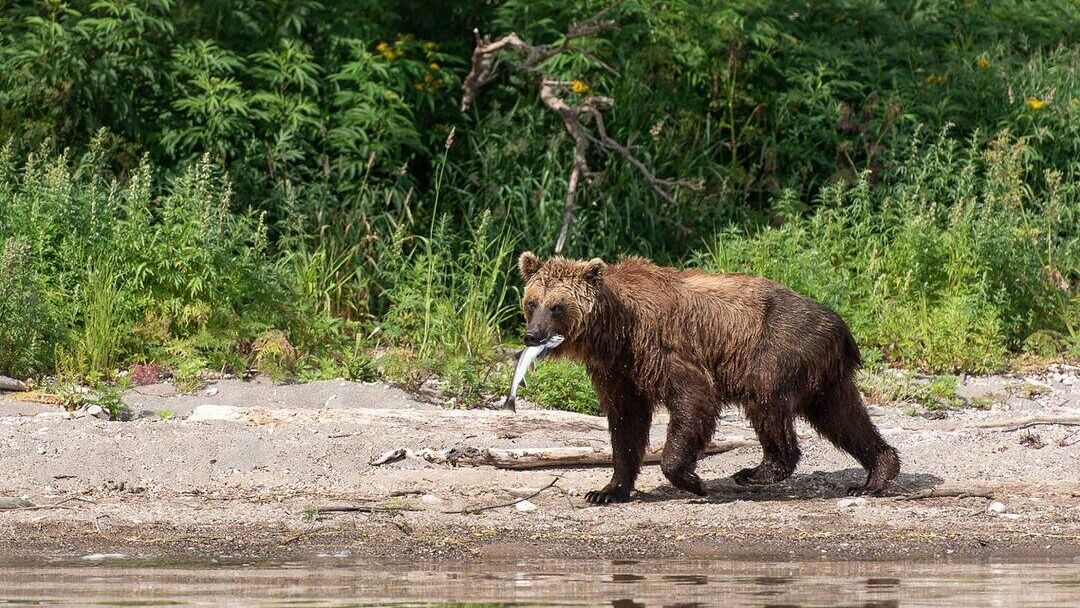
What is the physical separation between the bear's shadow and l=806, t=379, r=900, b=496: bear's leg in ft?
0.40

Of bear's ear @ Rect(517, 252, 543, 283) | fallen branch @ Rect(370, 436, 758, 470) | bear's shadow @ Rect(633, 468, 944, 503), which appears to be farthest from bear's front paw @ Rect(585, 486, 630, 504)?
bear's ear @ Rect(517, 252, 543, 283)

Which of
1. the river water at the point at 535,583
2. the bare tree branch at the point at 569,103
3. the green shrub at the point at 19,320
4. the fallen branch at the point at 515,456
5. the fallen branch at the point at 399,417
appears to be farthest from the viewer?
the bare tree branch at the point at 569,103

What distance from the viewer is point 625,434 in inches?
321

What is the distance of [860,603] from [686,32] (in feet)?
30.8

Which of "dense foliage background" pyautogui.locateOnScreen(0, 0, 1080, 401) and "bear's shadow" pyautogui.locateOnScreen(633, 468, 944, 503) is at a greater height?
"dense foliage background" pyautogui.locateOnScreen(0, 0, 1080, 401)

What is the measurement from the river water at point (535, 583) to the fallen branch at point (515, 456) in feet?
5.09

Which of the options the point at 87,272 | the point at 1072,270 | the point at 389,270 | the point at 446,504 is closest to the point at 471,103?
the point at 389,270

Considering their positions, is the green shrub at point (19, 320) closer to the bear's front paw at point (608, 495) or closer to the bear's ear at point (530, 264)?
the bear's ear at point (530, 264)

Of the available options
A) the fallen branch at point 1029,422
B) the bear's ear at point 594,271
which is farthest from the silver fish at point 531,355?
the fallen branch at point 1029,422

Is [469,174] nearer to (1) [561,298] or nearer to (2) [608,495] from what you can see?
(1) [561,298]

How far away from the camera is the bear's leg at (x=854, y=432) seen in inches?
323

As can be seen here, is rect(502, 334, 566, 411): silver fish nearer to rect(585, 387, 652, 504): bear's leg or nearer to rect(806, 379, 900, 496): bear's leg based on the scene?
rect(585, 387, 652, 504): bear's leg

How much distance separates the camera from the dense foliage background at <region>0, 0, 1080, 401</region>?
1095cm

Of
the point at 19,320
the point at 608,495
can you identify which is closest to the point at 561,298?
the point at 608,495
